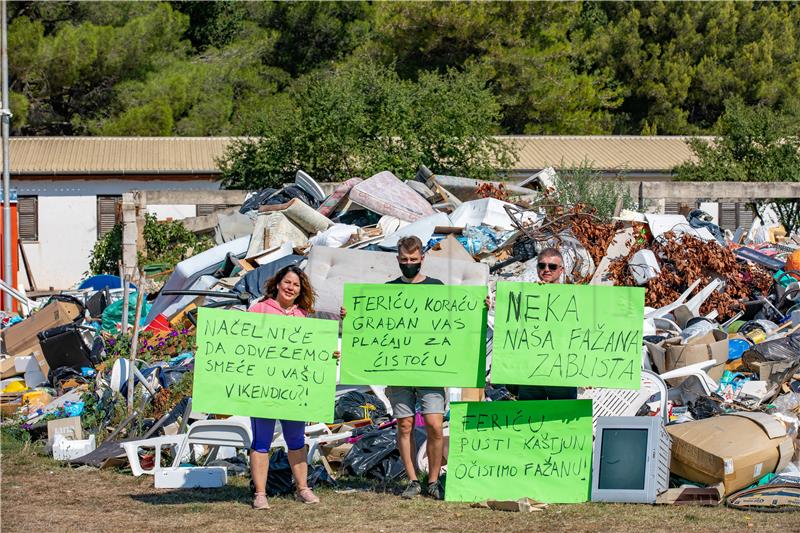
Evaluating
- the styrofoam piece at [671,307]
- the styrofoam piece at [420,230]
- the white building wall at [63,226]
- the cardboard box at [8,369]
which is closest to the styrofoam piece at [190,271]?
the cardboard box at [8,369]

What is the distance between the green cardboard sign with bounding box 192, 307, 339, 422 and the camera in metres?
6.38

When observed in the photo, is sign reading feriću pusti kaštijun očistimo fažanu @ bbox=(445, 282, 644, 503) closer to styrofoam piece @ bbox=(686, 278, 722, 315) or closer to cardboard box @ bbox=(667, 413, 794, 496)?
cardboard box @ bbox=(667, 413, 794, 496)

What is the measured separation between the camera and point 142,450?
7980mm

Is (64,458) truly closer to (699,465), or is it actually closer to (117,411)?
(117,411)

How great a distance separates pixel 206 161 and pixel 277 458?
24.8 m

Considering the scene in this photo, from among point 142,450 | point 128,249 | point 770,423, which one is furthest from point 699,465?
point 128,249

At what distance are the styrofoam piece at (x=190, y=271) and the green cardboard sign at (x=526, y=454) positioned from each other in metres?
6.28

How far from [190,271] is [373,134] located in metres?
7.10

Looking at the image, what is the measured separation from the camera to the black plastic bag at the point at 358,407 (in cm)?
832

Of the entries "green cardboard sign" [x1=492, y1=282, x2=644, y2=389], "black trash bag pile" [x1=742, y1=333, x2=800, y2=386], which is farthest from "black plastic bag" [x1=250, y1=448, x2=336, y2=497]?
"black trash bag pile" [x1=742, y1=333, x2=800, y2=386]

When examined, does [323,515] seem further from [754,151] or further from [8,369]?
[754,151]

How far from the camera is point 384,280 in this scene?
34.2 feet

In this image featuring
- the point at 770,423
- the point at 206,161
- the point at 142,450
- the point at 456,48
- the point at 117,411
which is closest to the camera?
the point at 770,423

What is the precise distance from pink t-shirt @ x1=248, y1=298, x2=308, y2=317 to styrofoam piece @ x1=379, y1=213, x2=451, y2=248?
491 cm
